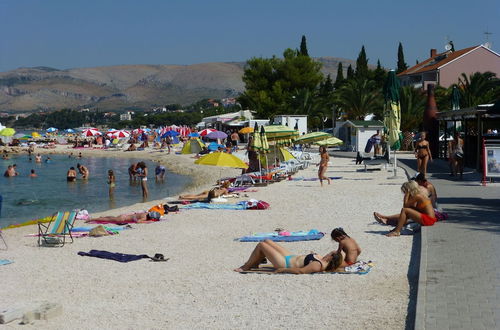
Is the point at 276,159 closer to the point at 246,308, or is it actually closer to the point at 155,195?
the point at 155,195

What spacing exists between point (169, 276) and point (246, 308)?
6.70 ft

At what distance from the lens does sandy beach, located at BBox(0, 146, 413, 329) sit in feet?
21.5

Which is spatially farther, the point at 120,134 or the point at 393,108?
the point at 120,134

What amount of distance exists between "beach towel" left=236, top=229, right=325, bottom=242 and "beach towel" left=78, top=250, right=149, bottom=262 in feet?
6.35

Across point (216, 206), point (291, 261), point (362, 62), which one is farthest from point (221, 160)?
point (362, 62)

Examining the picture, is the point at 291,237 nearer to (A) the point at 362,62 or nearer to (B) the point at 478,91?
(B) the point at 478,91

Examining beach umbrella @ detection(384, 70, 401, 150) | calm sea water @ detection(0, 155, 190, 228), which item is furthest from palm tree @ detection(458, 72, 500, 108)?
beach umbrella @ detection(384, 70, 401, 150)

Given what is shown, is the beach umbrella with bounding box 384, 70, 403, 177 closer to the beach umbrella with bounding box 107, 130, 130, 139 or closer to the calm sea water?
the calm sea water

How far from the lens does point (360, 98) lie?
43.1 metres

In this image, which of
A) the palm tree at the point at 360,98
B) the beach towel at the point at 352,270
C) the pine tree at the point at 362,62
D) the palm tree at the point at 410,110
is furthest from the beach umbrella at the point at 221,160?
the pine tree at the point at 362,62

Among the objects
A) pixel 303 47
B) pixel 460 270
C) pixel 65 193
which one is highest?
pixel 303 47

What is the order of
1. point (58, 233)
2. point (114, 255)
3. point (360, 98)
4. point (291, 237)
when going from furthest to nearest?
point (360, 98), point (58, 233), point (291, 237), point (114, 255)

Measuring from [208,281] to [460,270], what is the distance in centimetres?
293

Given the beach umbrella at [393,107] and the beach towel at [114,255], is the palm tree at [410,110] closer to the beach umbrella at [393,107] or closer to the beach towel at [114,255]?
the beach umbrella at [393,107]
